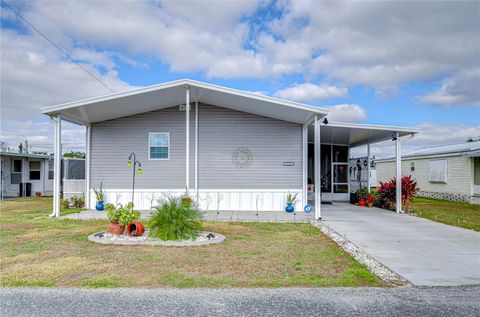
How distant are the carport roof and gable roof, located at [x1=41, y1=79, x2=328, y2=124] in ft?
5.37

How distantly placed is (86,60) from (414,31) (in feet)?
44.3

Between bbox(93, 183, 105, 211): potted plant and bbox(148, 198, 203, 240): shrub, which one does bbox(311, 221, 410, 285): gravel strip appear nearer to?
bbox(148, 198, 203, 240): shrub

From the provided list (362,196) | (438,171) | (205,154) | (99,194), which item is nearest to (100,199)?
(99,194)

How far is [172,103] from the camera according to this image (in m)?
11.7

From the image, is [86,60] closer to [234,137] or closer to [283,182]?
[234,137]

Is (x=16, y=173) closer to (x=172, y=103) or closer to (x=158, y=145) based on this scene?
(x=158, y=145)

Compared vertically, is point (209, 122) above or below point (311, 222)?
above

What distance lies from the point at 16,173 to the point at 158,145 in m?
11.8

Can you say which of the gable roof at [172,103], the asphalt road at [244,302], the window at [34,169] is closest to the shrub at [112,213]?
the asphalt road at [244,302]

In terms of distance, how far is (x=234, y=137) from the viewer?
39.5 ft

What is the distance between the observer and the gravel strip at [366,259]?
4742 millimetres

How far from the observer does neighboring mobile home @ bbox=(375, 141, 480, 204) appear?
1672 cm

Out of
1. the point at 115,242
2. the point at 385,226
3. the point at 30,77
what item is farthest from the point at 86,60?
the point at 385,226

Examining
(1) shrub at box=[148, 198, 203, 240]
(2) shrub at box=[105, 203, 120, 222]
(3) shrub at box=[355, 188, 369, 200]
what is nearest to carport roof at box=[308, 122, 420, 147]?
(3) shrub at box=[355, 188, 369, 200]
